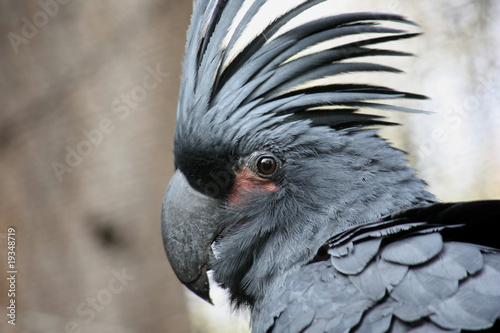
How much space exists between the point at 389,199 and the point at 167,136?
2.12 meters

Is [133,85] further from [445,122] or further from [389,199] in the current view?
[445,122]

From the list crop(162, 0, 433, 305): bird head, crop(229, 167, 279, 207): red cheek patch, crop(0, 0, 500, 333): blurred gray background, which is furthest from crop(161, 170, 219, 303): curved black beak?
crop(0, 0, 500, 333): blurred gray background

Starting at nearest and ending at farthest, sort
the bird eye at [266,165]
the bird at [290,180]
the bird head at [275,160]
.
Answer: the bird at [290,180] < the bird head at [275,160] < the bird eye at [266,165]

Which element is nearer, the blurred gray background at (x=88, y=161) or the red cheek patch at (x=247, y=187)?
the red cheek patch at (x=247, y=187)

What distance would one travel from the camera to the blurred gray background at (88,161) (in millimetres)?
3783

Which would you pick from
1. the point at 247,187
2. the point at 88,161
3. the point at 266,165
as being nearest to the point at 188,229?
the point at 247,187

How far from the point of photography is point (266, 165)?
2.68 meters

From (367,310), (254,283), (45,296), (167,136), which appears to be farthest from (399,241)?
(45,296)

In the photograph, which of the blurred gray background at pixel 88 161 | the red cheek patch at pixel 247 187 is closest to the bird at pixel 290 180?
the red cheek patch at pixel 247 187

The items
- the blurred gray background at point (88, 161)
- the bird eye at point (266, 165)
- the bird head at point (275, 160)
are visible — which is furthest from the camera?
the blurred gray background at point (88, 161)

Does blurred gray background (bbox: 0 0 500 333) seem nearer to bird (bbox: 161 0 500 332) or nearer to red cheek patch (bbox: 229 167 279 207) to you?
bird (bbox: 161 0 500 332)

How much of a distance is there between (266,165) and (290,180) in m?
0.16

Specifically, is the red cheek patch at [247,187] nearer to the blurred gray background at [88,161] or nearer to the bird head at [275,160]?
the bird head at [275,160]

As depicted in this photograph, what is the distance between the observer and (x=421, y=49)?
5.71m
